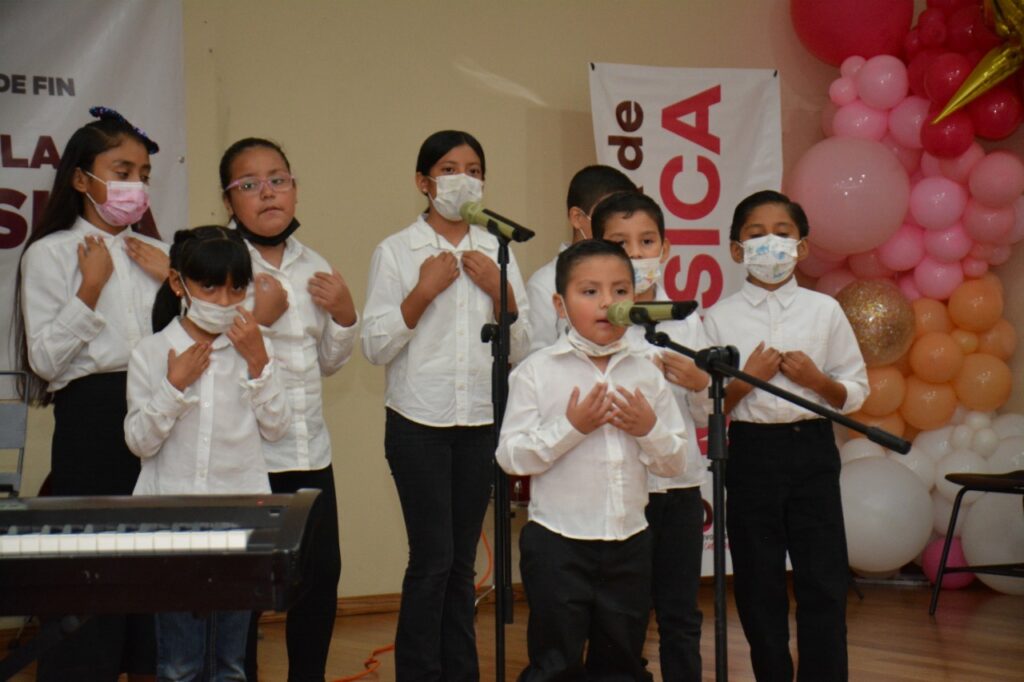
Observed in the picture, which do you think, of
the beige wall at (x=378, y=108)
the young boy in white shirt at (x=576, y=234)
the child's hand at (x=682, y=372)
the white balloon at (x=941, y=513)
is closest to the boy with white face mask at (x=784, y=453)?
the child's hand at (x=682, y=372)

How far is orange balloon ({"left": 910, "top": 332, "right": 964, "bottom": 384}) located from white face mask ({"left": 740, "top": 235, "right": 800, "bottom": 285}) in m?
2.18

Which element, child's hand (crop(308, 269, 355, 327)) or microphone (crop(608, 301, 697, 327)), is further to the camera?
child's hand (crop(308, 269, 355, 327))

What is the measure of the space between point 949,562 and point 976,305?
1.10 m

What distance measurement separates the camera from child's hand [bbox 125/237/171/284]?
115 inches

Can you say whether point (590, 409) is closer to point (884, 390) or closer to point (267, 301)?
point (267, 301)

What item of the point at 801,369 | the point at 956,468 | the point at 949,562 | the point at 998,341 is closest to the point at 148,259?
the point at 801,369

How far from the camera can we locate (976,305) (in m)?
5.18

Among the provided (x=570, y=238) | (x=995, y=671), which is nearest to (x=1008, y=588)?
(x=995, y=671)

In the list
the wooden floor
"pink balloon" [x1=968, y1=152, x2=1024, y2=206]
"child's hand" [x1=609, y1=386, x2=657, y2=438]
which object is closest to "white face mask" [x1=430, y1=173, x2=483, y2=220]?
"child's hand" [x1=609, y1=386, x2=657, y2=438]

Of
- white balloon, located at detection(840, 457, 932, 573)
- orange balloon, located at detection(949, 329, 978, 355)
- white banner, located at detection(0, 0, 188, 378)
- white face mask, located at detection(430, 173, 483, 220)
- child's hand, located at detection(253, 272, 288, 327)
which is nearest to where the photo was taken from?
child's hand, located at detection(253, 272, 288, 327)

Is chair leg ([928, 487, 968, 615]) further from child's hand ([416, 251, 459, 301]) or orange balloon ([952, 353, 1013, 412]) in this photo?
child's hand ([416, 251, 459, 301])

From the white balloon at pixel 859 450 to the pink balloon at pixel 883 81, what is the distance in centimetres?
145

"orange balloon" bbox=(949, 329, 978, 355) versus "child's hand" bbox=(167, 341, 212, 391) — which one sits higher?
"child's hand" bbox=(167, 341, 212, 391)

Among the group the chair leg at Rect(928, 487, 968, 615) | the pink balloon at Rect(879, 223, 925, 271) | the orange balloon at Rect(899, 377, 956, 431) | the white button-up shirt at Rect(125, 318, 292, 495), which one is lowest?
the chair leg at Rect(928, 487, 968, 615)
